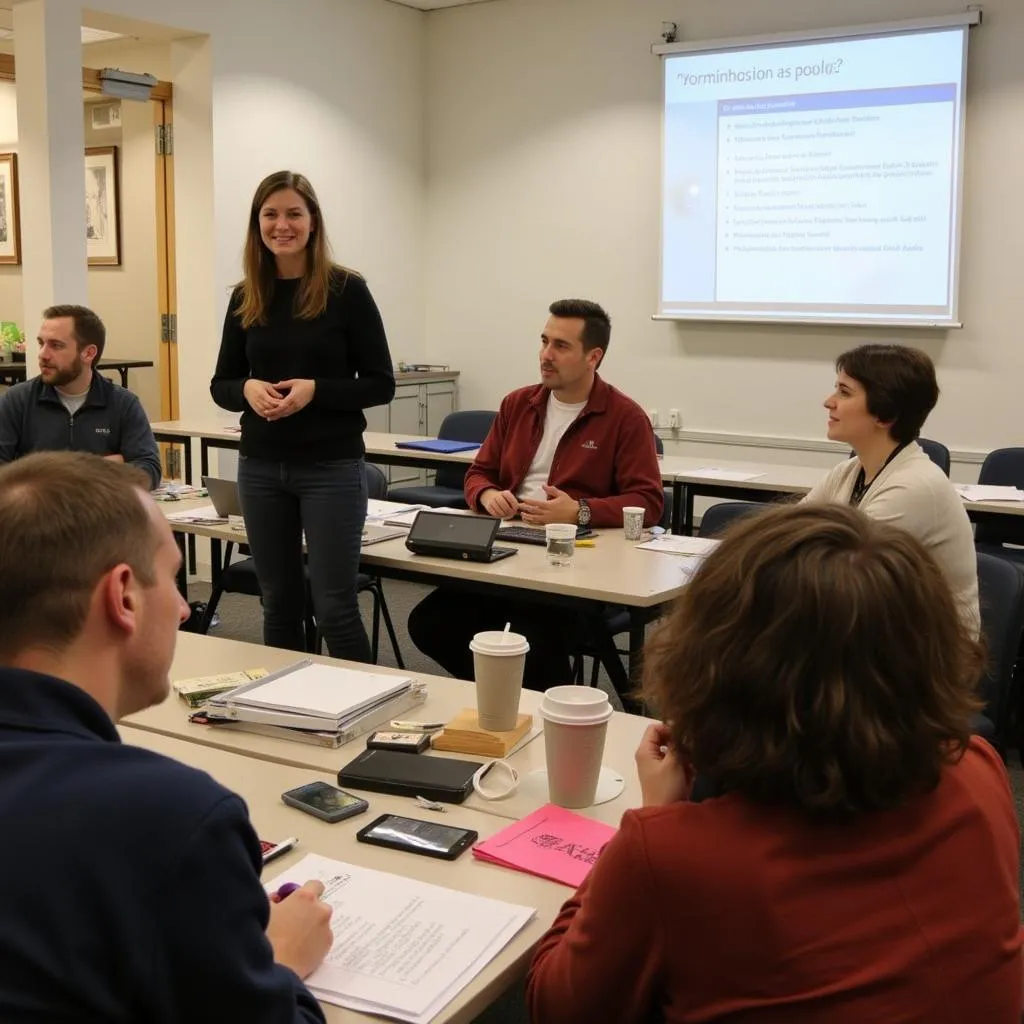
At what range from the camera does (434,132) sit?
26.3 feet

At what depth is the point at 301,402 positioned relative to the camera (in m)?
2.99

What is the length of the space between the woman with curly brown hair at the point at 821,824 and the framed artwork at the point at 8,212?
8209mm

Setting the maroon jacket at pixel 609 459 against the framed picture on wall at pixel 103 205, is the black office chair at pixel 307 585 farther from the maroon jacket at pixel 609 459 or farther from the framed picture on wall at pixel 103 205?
the framed picture on wall at pixel 103 205

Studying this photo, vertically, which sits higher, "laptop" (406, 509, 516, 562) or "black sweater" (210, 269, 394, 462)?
"black sweater" (210, 269, 394, 462)

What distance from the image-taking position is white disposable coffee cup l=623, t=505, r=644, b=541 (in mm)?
3504

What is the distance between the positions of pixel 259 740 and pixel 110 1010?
100cm

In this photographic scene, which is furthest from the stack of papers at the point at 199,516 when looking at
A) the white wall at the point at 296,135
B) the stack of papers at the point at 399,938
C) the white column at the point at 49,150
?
the white wall at the point at 296,135

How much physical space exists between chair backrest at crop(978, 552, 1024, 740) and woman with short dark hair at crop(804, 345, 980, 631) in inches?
2.3

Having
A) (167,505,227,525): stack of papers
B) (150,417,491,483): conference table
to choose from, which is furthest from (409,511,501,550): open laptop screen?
(150,417,491,483): conference table

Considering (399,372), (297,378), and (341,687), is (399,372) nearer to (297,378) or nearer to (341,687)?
(297,378)

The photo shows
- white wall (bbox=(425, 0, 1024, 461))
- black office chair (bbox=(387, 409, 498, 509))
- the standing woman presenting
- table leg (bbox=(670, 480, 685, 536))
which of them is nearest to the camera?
the standing woman presenting

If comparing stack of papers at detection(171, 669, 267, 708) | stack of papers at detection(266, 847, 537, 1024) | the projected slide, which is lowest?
stack of papers at detection(266, 847, 537, 1024)

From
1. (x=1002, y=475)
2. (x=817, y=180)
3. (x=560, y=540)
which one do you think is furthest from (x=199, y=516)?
(x=817, y=180)

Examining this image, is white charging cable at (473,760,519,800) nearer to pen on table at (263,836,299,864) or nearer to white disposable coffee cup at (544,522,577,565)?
pen on table at (263,836,299,864)
